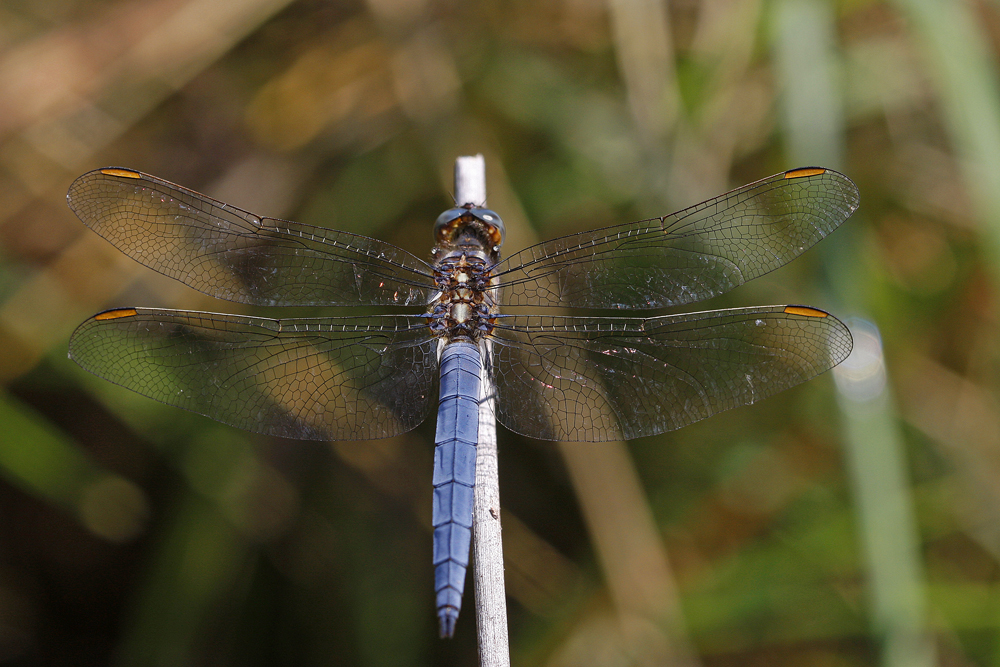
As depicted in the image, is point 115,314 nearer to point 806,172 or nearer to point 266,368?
point 266,368

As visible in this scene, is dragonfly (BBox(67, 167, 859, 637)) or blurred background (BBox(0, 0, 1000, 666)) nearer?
dragonfly (BBox(67, 167, 859, 637))

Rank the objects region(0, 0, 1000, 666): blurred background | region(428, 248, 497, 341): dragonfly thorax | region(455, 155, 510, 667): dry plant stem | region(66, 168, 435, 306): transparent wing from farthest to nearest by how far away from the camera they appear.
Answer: region(0, 0, 1000, 666): blurred background < region(428, 248, 497, 341): dragonfly thorax < region(66, 168, 435, 306): transparent wing < region(455, 155, 510, 667): dry plant stem

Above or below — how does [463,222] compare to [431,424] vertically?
above

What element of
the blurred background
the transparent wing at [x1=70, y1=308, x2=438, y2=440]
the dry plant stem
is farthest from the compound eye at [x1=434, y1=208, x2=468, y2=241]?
the blurred background

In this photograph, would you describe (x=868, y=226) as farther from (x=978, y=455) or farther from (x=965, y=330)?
(x=978, y=455)

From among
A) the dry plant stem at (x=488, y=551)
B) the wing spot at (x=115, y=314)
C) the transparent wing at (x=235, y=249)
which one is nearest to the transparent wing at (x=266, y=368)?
the wing spot at (x=115, y=314)

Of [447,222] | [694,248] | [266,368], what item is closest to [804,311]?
[694,248]

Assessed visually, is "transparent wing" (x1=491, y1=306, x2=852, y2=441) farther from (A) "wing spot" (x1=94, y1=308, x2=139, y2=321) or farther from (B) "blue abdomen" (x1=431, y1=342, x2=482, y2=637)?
(A) "wing spot" (x1=94, y1=308, x2=139, y2=321)

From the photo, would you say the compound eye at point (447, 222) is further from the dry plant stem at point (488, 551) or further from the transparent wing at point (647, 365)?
the dry plant stem at point (488, 551)
